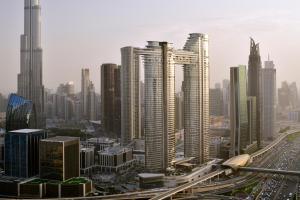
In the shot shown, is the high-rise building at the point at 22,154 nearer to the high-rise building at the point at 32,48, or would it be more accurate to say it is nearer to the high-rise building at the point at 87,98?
the high-rise building at the point at 32,48

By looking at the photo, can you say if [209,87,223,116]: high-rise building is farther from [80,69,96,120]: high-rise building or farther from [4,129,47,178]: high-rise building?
[4,129,47,178]: high-rise building

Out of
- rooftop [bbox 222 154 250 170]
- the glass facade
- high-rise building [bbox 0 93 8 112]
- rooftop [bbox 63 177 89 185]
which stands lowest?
rooftop [bbox 63 177 89 185]

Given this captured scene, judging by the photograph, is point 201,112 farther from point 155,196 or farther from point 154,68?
point 155,196

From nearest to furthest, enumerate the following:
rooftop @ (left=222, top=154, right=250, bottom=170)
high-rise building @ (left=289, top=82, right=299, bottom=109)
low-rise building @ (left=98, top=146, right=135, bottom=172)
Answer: rooftop @ (left=222, top=154, right=250, bottom=170), low-rise building @ (left=98, top=146, right=135, bottom=172), high-rise building @ (left=289, top=82, right=299, bottom=109)

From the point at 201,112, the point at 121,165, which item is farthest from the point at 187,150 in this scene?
the point at 121,165

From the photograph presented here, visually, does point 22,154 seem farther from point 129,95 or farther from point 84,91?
point 84,91

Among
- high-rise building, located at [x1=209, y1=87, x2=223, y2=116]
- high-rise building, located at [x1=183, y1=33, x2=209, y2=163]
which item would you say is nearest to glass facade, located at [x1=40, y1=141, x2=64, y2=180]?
high-rise building, located at [x1=183, y1=33, x2=209, y2=163]

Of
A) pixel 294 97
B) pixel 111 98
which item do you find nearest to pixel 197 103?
pixel 111 98

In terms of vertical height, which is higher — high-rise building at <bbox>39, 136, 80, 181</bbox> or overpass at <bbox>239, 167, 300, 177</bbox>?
high-rise building at <bbox>39, 136, 80, 181</bbox>
